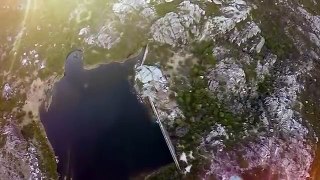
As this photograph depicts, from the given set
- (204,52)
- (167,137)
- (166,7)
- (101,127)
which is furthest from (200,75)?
(101,127)

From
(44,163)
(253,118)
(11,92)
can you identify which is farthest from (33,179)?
(253,118)

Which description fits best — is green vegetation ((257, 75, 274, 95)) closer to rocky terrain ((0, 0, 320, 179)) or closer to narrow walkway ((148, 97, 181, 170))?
rocky terrain ((0, 0, 320, 179))

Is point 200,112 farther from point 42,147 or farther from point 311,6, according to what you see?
point 311,6

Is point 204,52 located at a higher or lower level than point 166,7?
lower

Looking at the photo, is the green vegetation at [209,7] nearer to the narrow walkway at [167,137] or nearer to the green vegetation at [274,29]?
the green vegetation at [274,29]

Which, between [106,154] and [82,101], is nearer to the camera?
[106,154]

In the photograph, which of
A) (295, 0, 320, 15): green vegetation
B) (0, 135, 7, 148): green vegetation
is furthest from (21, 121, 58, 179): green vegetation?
(295, 0, 320, 15): green vegetation

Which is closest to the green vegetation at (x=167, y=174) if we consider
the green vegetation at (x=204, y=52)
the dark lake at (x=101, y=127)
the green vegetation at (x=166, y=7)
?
the dark lake at (x=101, y=127)

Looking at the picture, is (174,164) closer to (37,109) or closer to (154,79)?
(154,79)
